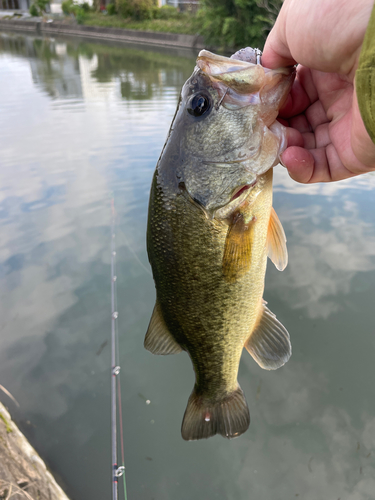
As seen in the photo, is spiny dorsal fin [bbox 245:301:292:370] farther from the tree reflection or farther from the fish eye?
the tree reflection

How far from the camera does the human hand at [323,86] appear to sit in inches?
47.7

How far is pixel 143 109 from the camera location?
38.7 ft

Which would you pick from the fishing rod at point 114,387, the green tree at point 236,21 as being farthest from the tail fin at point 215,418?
the green tree at point 236,21

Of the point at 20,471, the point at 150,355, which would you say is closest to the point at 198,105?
the point at 20,471

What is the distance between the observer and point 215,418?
176 cm

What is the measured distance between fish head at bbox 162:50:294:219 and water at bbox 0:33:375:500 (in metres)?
2.22

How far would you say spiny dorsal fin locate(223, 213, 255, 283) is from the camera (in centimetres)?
138

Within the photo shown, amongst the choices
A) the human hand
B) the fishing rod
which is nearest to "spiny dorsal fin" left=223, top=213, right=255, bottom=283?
the human hand

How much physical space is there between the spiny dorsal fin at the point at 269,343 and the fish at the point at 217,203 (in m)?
0.12

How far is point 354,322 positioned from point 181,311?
2871 millimetres

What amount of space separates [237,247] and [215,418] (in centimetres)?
98

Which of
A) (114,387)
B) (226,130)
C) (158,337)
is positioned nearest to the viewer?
(226,130)

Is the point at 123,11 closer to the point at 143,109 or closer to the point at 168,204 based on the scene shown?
the point at 143,109

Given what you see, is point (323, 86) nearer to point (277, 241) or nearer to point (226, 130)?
point (226, 130)
